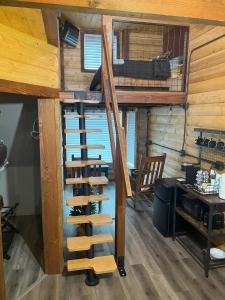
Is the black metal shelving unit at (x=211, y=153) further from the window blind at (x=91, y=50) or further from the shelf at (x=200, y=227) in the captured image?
the window blind at (x=91, y=50)

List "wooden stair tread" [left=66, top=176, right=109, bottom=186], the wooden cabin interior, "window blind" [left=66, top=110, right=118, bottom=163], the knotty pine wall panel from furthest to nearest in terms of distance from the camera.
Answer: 1. "window blind" [left=66, top=110, right=118, bottom=163]
2. the knotty pine wall panel
3. "wooden stair tread" [left=66, top=176, right=109, bottom=186]
4. the wooden cabin interior

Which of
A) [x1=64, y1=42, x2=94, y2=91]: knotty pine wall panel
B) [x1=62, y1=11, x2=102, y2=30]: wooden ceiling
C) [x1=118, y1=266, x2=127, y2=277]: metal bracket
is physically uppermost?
[x1=62, y1=11, x2=102, y2=30]: wooden ceiling

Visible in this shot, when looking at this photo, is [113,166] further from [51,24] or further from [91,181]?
[51,24]

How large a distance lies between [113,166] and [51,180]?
0.68 m

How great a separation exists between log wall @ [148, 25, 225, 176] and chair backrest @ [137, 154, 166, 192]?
299 mm

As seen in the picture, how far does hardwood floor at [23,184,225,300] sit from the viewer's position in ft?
7.81

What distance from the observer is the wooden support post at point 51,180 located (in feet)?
8.13

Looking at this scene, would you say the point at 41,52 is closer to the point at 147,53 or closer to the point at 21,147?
the point at 21,147

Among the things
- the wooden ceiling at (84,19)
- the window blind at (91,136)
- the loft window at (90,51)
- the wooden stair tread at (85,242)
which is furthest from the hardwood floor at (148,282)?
the wooden ceiling at (84,19)

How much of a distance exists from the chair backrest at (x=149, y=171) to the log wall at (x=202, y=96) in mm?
299

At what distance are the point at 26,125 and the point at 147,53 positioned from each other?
10.5ft

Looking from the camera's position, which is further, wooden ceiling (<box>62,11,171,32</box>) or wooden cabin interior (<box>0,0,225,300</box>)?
wooden ceiling (<box>62,11,171,32</box>)

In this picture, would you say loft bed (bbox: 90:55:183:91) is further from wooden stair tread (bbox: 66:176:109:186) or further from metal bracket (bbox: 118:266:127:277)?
metal bracket (bbox: 118:266:127:277)

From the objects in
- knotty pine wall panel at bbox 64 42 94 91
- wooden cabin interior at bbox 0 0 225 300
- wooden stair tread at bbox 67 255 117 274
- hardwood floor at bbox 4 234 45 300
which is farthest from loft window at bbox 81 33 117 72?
wooden stair tread at bbox 67 255 117 274
